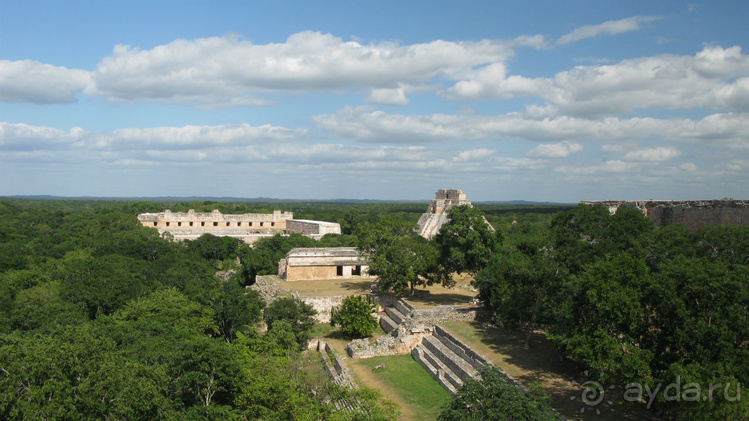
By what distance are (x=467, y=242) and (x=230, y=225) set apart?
31.9 metres

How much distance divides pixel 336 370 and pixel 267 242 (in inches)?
852

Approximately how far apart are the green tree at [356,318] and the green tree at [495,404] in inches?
363

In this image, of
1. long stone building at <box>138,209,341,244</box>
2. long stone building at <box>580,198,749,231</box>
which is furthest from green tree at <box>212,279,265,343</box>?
long stone building at <box>138,209,341,244</box>

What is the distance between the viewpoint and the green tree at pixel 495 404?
28.9 feet

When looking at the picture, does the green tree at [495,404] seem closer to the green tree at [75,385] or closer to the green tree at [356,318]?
the green tree at [75,385]

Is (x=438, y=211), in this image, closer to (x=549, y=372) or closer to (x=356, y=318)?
(x=356, y=318)

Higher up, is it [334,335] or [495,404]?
[495,404]

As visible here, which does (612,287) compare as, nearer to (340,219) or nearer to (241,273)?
(241,273)

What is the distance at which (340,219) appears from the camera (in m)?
63.0

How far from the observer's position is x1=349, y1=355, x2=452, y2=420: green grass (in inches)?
502

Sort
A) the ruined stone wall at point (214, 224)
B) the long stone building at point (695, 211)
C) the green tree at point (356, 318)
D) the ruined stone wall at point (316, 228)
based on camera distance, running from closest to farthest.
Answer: the long stone building at point (695, 211) < the green tree at point (356, 318) < the ruined stone wall at point (316, 228) < the ruined stone wall at point (214, 224)

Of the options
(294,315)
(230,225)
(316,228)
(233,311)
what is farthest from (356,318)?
(230,225)

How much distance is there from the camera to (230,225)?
47094 mm

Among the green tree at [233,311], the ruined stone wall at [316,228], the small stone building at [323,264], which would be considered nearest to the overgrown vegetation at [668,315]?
the green tree at [233,311]
